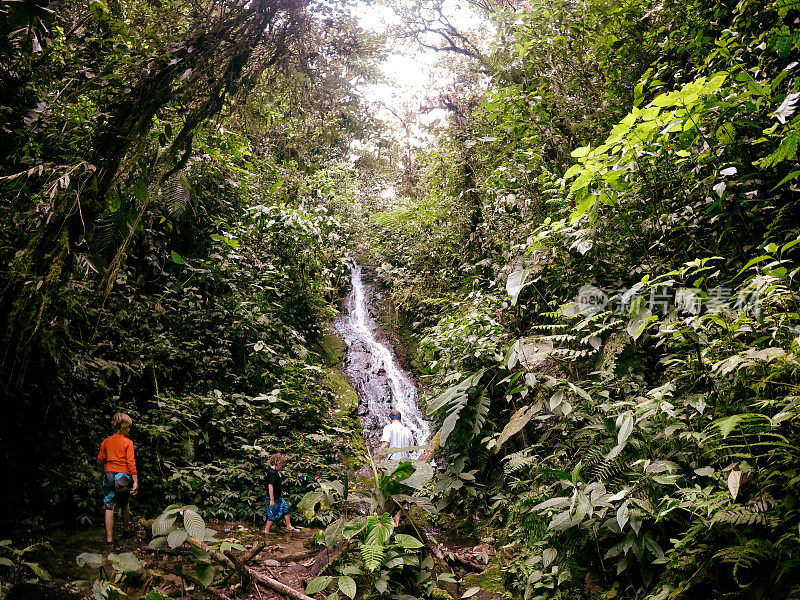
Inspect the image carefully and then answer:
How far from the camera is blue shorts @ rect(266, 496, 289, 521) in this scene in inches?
231

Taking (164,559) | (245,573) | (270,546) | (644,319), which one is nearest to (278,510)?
(270,546)

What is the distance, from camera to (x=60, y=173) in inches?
115

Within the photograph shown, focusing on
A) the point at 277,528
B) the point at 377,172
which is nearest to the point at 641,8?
the point at 277,528

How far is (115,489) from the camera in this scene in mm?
4891

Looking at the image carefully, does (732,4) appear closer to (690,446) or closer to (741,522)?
(690,446)

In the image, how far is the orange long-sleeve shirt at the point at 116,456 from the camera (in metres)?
4.98

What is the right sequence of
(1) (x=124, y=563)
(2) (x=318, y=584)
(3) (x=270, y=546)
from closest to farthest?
(1) (x=124, y=563), (2) (x=318, y=584), (3) (x=270, y=546)

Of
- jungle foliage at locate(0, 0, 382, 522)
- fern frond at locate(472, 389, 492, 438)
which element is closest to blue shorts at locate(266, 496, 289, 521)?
jungle foliage at locate(0, 0, 382, 522)

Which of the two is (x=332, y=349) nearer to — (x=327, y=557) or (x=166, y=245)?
(x=166, y=245)

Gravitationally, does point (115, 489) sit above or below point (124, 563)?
above

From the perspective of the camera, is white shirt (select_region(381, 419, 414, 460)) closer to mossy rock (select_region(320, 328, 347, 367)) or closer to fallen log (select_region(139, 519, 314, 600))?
fallen log (select_region(139, 519, 314, 600))

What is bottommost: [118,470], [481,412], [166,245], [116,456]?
[481,412]

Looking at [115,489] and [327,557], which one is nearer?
[327,557]

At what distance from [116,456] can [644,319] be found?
5634 millimetres
